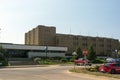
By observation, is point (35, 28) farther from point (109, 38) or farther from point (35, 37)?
point (109, 38)

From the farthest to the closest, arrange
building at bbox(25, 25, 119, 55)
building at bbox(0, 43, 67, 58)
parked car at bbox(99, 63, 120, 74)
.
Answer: building at bbox(25, 25, 119, 55) < building at bbox(0, 43, 67, 58) < parked car at bbox(99, 63, 120, 74)

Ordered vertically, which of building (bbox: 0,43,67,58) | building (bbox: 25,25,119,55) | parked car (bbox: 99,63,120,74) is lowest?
parked car (bbox: 99,63,120,74)

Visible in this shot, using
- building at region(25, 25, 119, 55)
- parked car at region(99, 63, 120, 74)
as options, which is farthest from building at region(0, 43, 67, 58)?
parked car at region(99, 63, 120, 74)

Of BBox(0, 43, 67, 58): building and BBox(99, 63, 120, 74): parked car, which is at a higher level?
BBox(0, 43, 67, 58): building

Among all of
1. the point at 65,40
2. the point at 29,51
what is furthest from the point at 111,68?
the point at 65,40

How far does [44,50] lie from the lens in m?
96.1

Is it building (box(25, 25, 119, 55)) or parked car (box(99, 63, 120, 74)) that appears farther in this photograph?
building (box(25, 25, 119, 55))

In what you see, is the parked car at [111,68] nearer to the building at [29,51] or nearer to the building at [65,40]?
the building at [29,51]

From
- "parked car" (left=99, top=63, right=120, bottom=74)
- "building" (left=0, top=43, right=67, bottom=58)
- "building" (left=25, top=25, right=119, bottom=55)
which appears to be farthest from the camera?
"building" (left=25, top=25, right=119, bottom=55)

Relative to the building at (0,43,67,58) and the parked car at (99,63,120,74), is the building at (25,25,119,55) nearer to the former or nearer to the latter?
the building at (0,43,67,58)

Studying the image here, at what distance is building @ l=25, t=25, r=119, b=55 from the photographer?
127 metres

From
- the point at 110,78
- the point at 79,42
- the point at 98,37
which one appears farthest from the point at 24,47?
the point at 110,78

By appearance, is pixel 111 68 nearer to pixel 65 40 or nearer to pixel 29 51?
pixel 29 51

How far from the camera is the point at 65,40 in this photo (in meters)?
127
